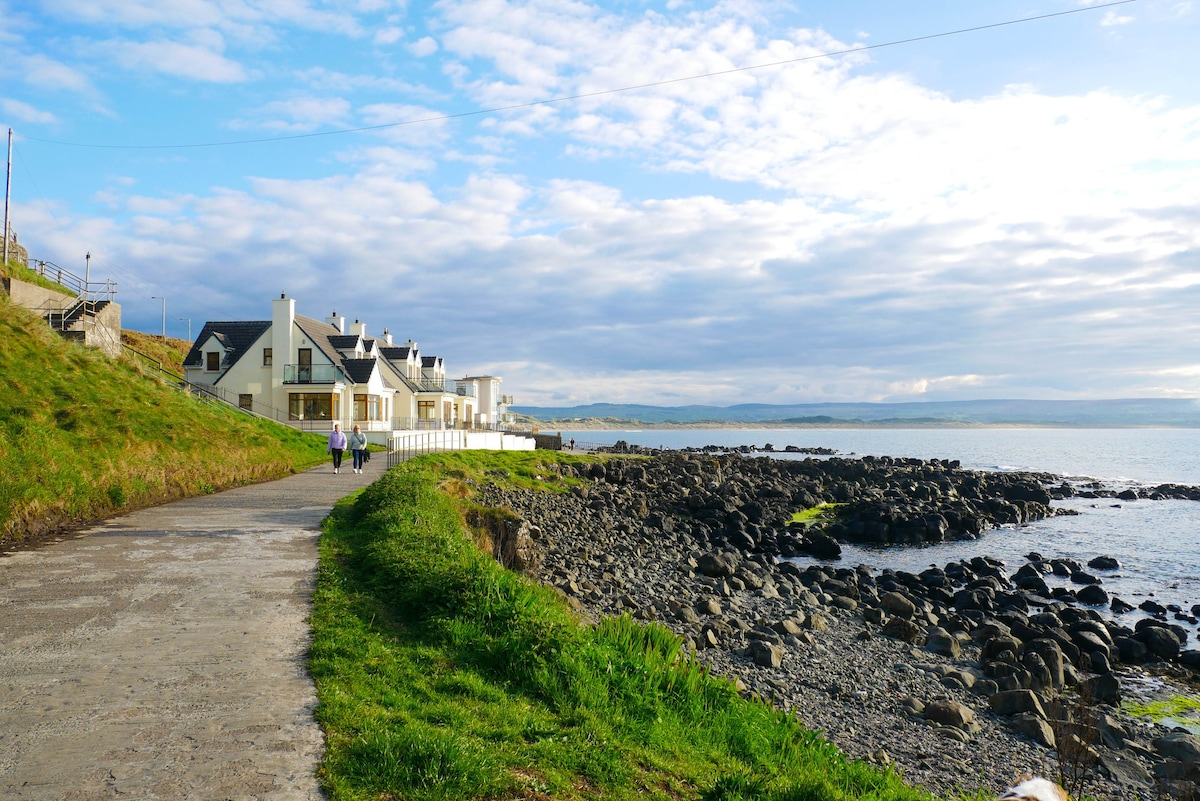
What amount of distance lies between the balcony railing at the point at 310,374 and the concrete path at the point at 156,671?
33.5 m

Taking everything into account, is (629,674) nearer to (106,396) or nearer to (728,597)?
(728,597)

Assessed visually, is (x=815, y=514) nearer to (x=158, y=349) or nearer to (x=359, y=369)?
(x=359, y=369)

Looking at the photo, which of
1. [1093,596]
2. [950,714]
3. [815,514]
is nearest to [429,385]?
[815,514]

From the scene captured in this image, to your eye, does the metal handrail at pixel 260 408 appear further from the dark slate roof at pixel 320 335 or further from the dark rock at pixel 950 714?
the dark rock at pixel 950 714

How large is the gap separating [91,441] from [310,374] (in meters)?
30.2

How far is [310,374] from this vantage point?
44375mm

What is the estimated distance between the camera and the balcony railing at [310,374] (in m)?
44.2

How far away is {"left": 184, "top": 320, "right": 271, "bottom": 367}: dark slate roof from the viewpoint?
4628cm

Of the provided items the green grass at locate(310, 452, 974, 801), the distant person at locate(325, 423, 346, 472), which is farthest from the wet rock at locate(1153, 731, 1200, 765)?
the distant person at locate(325, 423, 346, 472)

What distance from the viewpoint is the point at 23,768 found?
445 centimetres

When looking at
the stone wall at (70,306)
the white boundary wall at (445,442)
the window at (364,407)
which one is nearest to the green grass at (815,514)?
the white boundary wall at (445,442)

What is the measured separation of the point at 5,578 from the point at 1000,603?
746 inches

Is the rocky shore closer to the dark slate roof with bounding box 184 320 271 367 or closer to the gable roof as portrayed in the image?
the dark slate roof with bounding box 184 320 271 367

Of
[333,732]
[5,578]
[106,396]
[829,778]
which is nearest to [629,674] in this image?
[829,778]
